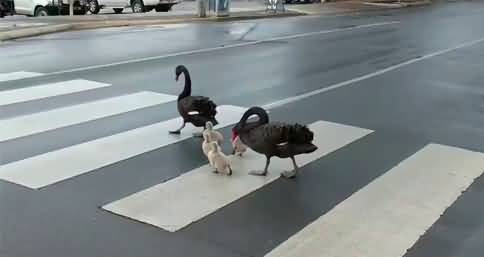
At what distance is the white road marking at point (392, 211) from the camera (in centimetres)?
349

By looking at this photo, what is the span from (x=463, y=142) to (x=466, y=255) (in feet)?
8.56

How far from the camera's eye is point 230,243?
352 centimetres

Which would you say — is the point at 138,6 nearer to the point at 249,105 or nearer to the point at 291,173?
the point at 249,105

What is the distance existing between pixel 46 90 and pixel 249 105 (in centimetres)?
272

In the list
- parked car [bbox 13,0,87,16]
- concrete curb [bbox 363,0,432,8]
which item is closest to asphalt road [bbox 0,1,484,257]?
parked car [bbox 13,0,87,16]

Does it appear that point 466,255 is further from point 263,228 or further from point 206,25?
point 206,25

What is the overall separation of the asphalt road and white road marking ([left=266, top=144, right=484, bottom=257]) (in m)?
0.04

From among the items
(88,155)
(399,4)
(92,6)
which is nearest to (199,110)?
(88,155)

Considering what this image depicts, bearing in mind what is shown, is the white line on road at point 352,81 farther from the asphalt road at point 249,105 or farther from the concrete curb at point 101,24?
the concrete curb at point 101,24

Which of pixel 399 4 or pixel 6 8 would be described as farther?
pixel 399 4

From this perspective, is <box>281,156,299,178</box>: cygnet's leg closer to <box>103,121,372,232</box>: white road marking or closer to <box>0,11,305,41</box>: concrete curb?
<box>103,121,372,232</box>: white road marking

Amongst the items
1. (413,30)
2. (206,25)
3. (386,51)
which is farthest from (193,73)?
(413,30)

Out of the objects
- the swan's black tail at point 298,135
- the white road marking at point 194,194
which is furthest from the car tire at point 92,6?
the swan's black tail at point 298,135

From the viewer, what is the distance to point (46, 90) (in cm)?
777
